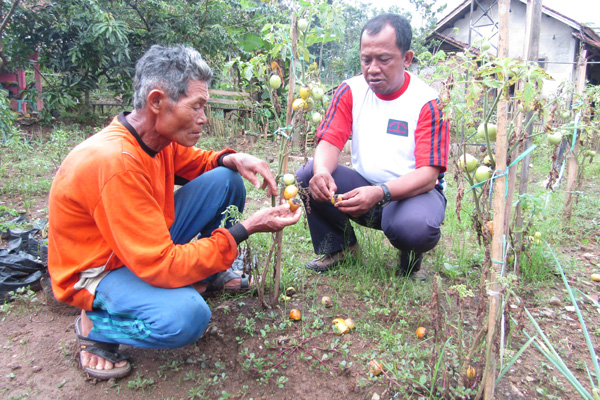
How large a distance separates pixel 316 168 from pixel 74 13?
653cm

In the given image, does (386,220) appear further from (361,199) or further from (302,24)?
(302,24)

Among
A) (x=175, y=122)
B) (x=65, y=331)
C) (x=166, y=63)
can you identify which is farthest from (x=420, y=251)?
(x=65, y=331)

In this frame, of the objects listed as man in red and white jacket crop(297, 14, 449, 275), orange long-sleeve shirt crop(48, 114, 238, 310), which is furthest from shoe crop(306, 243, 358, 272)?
orange long-sleeve shirt crop(48, 114, 238, 310)

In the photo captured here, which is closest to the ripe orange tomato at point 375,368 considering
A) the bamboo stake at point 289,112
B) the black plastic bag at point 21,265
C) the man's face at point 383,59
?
the bamboo stake at point 289,112

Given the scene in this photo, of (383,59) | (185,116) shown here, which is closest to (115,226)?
(185,116)

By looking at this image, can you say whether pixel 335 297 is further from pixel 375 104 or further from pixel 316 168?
pixel 375 104

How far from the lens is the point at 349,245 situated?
2.85 meters

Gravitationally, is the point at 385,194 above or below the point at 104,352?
above

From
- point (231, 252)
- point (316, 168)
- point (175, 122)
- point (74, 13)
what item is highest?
point (74, 13)

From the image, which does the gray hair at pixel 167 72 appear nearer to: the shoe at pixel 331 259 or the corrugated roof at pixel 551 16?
the shoe at pixel 331 259

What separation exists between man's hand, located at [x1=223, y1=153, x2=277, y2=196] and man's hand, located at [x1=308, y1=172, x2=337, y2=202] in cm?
29

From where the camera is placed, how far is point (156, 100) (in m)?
1.72

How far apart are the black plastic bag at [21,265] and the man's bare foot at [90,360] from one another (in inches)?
36.6

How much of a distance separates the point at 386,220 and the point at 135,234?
1478 millimetres
